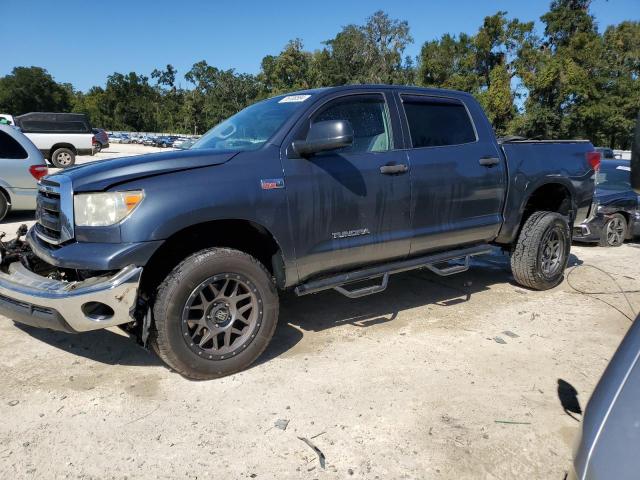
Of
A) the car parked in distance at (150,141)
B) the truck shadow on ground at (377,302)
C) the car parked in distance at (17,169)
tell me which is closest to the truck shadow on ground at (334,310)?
the truck shadow on ground at (377,302)

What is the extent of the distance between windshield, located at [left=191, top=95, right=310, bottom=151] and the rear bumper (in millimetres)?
1255

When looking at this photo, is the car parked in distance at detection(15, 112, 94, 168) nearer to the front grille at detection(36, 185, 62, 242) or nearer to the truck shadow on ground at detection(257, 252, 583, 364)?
the truck shadow on ground at detection(257, 252, 583, 364)

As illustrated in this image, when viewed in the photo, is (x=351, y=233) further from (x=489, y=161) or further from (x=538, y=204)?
(x=538, y=204)

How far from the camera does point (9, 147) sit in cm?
830

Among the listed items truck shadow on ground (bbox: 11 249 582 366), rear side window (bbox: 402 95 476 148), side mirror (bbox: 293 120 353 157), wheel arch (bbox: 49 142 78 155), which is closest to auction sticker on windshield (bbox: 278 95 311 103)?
side mirror (bbox: 293 120 353 157)

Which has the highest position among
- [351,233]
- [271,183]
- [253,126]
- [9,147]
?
[253,126]

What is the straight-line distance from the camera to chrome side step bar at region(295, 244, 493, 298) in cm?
381

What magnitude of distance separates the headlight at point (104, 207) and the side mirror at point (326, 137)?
45.3 inches

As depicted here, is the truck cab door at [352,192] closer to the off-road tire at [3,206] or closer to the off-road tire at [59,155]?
the off-road tire at [3,206]

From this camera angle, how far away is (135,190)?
3.06 metres

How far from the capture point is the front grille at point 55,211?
3143 mm

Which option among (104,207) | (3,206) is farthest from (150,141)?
(104,207)

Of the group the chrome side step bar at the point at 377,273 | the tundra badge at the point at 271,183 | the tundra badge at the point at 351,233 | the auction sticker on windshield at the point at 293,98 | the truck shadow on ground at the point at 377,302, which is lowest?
the truck shadow on ground at the point at 377,302

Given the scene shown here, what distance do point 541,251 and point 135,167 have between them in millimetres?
4161
